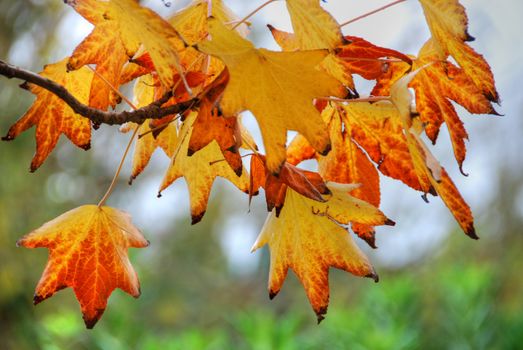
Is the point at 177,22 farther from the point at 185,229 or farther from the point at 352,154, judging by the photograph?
the point at 185,229

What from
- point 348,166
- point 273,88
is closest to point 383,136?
point 348,166

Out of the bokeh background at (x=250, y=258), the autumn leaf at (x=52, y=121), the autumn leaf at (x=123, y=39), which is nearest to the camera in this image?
the autumn leaf at (x=123, y=39)

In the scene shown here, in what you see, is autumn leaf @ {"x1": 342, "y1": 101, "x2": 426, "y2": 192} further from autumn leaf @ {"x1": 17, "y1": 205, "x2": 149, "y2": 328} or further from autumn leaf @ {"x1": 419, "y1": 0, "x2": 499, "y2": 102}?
autumn leaf @ {"x1": 17, "y1": 205, "x2": 149, "y2": 328}

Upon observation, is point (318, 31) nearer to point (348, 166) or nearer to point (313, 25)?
point (313, 25)

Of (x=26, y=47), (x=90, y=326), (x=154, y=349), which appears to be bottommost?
(x=154, y=349)

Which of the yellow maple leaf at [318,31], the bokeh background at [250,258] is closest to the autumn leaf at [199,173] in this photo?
the yellow maple leaf at [318,31]

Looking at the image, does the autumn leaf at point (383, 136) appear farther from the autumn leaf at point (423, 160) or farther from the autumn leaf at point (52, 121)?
the autumn leaf at point (52, 121)

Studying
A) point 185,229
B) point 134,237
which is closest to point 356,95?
point 134,237
